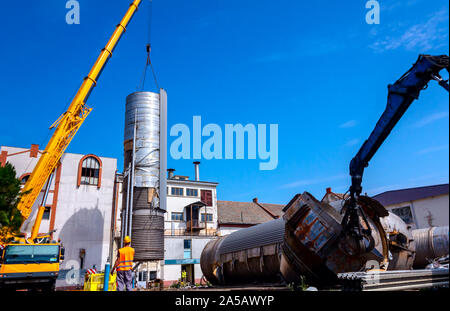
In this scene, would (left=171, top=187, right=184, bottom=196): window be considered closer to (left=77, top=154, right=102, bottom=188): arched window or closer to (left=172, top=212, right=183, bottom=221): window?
(left=172, top=212, right=183, bottom=221): window

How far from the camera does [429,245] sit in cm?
1808

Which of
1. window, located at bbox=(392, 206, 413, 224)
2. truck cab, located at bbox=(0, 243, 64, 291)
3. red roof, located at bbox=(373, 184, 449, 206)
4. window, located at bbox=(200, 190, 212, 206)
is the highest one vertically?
window, located at bbox=(200, 190, 212, 206)

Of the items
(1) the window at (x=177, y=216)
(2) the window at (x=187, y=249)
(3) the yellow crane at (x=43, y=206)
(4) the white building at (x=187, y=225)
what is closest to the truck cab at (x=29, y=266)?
(3) the yellow crane at (x=43, y=206)

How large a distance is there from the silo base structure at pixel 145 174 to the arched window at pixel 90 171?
37.1ft

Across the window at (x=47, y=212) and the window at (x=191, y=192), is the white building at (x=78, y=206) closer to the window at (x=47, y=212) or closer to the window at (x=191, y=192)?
the window at (x=47, y=212)

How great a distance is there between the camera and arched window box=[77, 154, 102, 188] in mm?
33263

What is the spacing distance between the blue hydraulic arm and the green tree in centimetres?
2143

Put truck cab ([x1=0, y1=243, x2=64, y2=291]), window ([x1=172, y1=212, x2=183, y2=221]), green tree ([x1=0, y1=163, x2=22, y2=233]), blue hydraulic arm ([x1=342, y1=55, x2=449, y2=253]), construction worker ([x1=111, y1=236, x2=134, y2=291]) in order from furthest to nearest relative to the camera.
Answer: window ([x1=172, y1=212, x2=183, y2=221]) → green tree ([x1=0, y1=163, x2=22, y2=233]) → truck cab ([x1=0, y1=243, x2=64, y2=291]) → construction worker ([x1=111, y1=236, x2=134, y2=291]) → blue hydraulic arm ([x1=342, y1=55, x2=449, y2=253])

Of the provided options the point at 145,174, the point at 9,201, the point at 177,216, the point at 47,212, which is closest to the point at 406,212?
the point at 177,216

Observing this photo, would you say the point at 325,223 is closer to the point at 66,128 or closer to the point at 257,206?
the point at 66,128

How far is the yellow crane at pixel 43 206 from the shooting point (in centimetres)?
1561

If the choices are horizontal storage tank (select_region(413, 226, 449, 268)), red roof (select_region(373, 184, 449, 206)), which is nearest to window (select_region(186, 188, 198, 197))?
red roof (select_region(373, 184, 449, 206))
